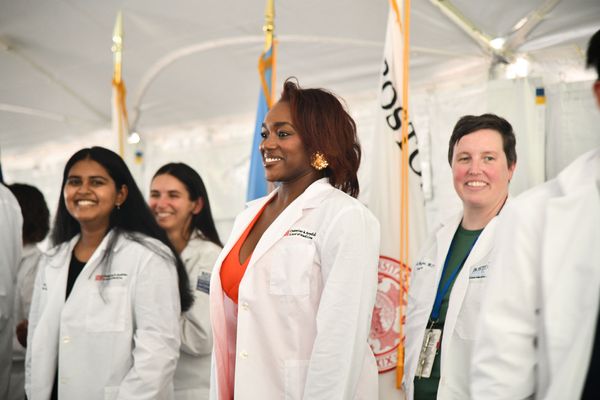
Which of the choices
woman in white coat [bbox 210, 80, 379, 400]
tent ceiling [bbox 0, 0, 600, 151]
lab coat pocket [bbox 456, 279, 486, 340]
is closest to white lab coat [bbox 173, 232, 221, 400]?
woman in white coat [bbox 210, 80, 379, 400]

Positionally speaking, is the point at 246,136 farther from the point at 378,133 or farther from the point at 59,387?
the point at 59,387

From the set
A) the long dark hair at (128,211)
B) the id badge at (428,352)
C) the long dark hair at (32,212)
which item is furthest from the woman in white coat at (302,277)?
the long dark hair at (32,212)

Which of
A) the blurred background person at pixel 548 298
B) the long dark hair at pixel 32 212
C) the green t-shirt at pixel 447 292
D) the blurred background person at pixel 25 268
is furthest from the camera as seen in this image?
the long dark hair at pixel 32 212

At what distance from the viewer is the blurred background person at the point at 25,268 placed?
11.4ft

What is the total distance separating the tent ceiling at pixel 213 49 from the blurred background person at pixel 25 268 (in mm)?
1270

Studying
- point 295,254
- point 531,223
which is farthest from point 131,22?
point 531,223

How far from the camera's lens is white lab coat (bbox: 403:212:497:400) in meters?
2.07

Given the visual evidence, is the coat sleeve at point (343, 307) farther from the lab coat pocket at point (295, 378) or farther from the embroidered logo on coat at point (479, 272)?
the embroidered logo on coat at point (479, 272)

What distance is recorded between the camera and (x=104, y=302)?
2635 millimetres

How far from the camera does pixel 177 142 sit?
19.3 feet

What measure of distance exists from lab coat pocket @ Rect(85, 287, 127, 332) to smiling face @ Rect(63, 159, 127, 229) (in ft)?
1.31

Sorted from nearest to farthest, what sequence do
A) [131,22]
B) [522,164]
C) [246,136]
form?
[522,164] → [131,22] → [246,136]

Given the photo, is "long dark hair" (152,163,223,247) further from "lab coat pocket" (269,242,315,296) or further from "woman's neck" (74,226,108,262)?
"lab coat pocket" (269,242,315,296)

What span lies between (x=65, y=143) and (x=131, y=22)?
8.17ft
